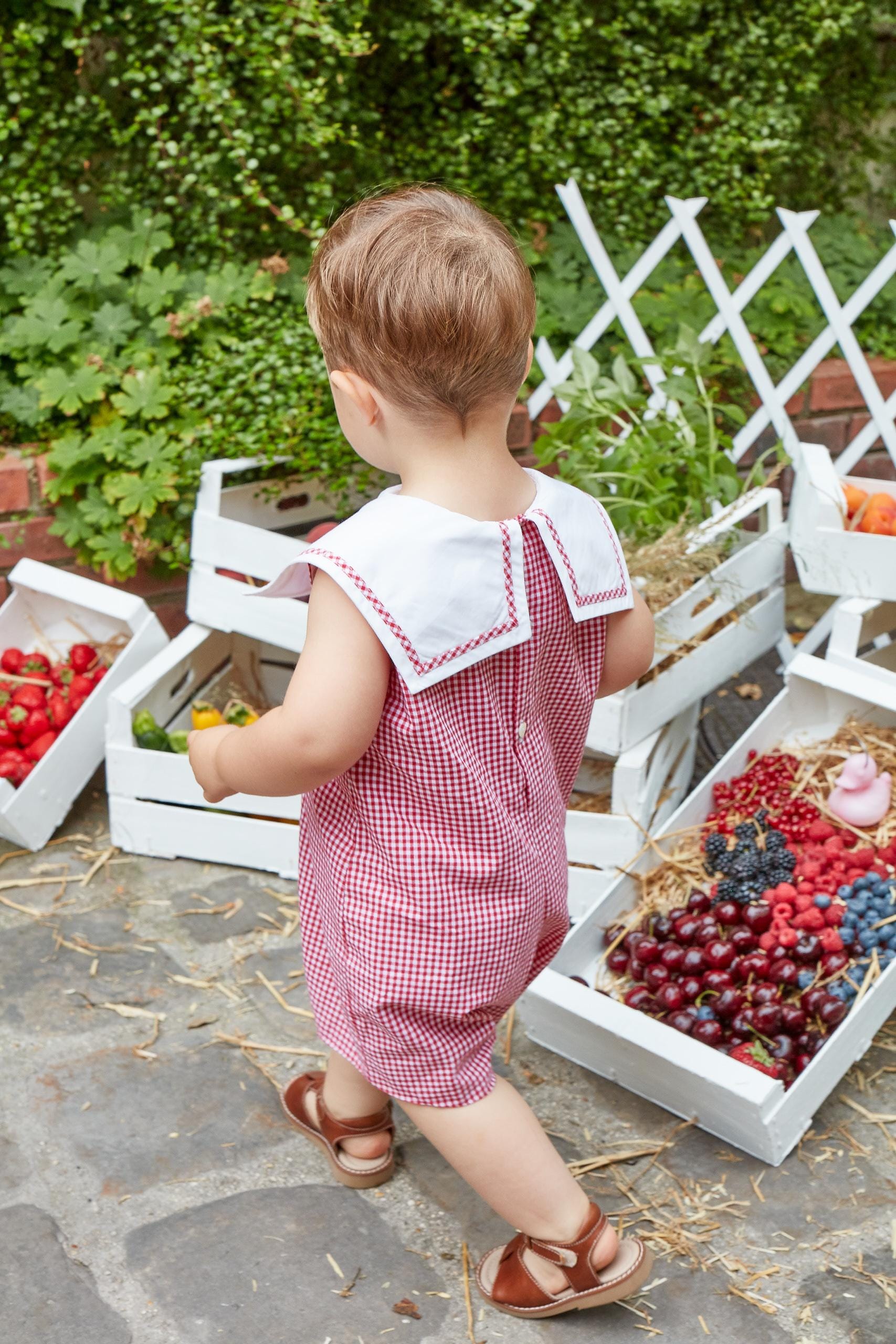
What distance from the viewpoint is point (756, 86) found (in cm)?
368

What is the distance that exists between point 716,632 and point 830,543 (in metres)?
0.30

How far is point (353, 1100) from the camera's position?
6.24 ft

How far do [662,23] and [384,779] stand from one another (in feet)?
9.81

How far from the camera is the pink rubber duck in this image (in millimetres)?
2340

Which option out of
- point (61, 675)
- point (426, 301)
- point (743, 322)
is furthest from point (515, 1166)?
point (743, 322)

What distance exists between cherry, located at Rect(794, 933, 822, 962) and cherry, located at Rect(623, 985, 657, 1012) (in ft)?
0.83

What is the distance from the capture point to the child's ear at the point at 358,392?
138 centimetres

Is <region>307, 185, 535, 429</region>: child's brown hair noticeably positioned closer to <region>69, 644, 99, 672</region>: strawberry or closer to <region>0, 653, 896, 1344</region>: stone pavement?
<region>0, 653, 896, 1344</region>: stone pavement

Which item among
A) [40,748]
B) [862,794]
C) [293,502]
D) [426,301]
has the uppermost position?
[426,301]

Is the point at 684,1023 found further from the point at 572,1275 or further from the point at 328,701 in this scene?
the point at 328,701

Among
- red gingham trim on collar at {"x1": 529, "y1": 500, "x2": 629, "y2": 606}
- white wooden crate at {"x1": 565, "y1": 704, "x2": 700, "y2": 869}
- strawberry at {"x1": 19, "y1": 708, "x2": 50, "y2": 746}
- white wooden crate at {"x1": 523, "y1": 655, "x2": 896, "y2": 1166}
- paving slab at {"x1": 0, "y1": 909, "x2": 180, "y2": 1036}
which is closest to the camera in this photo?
red gingham trim on collar at {"x1": 529, "y1": 500, "x2": 629, "y2": 606}

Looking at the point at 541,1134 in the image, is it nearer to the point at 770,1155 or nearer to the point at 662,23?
the point at 770,1155

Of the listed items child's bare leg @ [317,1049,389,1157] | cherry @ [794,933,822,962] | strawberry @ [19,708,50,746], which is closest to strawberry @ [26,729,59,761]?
strawberry @ [19,708,50,746]

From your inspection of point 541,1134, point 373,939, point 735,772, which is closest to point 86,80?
point 735,772
